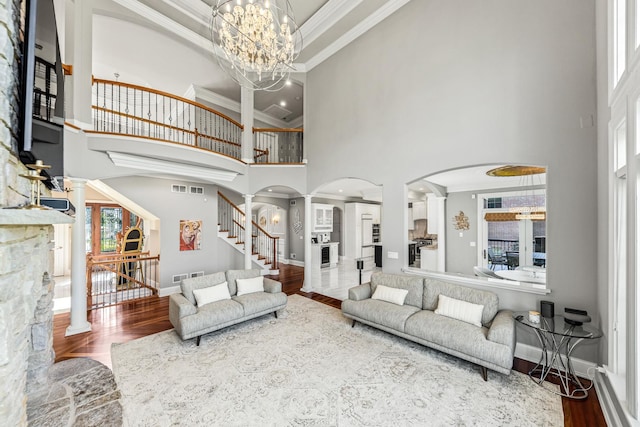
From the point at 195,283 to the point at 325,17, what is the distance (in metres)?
5.67

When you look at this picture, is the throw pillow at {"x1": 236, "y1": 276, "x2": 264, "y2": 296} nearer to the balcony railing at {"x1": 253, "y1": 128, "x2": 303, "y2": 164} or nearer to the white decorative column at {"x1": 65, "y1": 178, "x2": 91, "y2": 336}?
the white decorative column at {"x1": 65, "y1": 178, "x2": 91, "y2": 336}

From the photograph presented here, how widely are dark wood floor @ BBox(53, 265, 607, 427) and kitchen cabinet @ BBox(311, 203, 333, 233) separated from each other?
3.86 meters

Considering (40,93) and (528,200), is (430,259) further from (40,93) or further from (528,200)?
(40,93)

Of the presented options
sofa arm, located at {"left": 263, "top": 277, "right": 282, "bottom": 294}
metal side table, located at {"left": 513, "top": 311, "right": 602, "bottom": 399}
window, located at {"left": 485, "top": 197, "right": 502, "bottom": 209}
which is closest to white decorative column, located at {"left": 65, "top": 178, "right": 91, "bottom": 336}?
sofa arm, located at {"left": 263, "top": 277, "right": 282, "bottom": 294}

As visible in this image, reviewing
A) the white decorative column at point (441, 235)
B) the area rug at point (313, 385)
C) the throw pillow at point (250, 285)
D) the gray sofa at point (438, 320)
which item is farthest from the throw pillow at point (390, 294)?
the white decorative column at point (441, 235)

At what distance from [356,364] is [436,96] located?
13.4ft

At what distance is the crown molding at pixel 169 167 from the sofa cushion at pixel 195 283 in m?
2.24

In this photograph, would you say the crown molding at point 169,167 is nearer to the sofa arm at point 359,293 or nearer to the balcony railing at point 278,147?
the balcony railing at point 278,147

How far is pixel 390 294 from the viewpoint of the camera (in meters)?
3.98

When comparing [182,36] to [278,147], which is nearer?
[182,36]

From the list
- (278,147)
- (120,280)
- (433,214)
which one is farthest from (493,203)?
(120,280)

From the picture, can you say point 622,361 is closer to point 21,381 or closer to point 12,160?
point 21,381

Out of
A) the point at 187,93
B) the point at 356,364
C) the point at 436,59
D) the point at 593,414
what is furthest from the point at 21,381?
the point at 187,93

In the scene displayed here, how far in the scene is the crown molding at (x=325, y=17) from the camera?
4.85m
